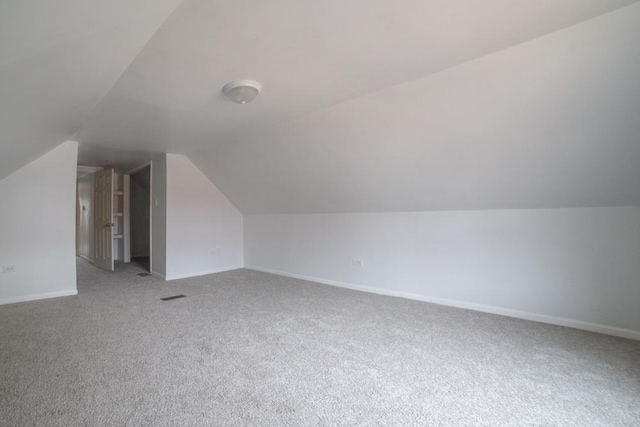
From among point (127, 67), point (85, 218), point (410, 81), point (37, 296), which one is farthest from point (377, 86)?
point (85, 218)

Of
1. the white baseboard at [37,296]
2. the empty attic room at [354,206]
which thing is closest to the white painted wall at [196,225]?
the empty attic room at [354,206]

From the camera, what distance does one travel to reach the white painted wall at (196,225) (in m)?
5.00

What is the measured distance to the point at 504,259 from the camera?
313 centimetres

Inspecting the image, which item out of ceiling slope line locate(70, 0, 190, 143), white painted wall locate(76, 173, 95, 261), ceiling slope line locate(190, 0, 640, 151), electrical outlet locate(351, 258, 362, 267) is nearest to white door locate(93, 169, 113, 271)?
white painted wall locate(76, 173, 95, 261)

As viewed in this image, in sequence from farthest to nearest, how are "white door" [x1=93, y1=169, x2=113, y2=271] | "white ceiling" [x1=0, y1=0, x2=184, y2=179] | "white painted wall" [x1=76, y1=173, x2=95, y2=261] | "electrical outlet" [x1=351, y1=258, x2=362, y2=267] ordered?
"white painted wall" [x1=76, y1=173, x2=95, y2=261] < "white door" [x1=93, y1=169, x2=113, y2=271] < "electrical outlet" [x1=351, y1=258, x2=362, y2=267] < "white ceiling" [x1=0, y1=0, x2=184, y2=179]

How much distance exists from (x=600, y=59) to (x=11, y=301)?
616 cm

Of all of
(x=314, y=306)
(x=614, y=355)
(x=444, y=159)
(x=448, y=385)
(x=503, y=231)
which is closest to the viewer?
(x=448, y=385)

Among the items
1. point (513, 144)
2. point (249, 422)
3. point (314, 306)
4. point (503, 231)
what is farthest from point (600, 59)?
point (314, 306)

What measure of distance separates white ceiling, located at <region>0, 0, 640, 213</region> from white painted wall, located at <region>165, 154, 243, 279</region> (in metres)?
1.45

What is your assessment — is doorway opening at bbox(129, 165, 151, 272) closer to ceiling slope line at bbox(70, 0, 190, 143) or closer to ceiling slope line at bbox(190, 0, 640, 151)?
ceiling slope line at bbox(70, 0, 190, 143)

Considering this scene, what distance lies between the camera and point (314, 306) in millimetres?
3492

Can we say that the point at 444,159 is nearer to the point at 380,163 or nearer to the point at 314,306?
the point at 380,163

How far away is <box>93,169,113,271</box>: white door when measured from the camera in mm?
5512

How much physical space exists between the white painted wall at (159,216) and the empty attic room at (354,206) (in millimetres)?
577
